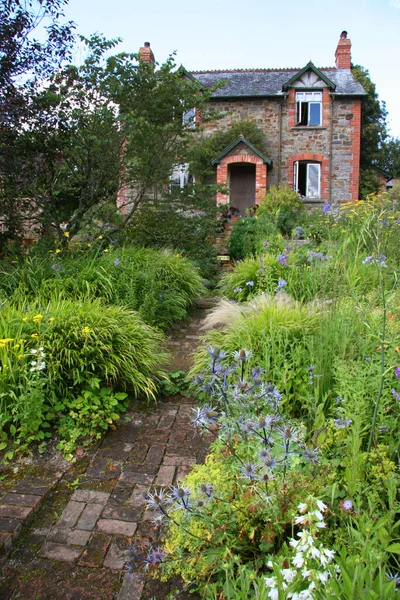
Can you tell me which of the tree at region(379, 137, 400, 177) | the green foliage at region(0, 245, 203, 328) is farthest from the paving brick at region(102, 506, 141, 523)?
the tree at region(379, 137, 400, 177)

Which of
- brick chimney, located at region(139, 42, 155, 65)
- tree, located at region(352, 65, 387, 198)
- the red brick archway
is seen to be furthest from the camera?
tree, located at region(352, 65, 387, 198)

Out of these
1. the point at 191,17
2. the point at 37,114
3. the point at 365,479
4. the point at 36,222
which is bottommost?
the point at 365,479

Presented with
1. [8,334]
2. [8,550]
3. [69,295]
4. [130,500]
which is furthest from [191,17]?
[8,550]

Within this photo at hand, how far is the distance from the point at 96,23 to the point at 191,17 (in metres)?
2.30

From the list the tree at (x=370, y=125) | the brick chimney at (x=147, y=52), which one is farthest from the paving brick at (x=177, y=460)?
the tree at (x=370, y=125)

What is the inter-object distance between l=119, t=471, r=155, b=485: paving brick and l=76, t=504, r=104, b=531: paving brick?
24 centimetres

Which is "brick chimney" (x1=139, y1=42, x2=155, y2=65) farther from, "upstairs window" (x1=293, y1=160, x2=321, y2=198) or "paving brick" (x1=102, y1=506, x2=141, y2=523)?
"paving brick" (x1=102, y1=506, x2=141, y2=523)

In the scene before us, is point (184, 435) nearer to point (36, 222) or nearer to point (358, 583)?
point (358, 583)

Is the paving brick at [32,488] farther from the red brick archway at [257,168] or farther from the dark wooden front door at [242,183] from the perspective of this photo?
the dark wooden front door at [242,183]

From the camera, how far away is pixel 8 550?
2.14 meters

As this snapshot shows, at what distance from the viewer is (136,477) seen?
2.69 m

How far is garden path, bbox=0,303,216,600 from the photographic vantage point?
6.50ft

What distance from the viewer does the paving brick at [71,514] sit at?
234 centimetres

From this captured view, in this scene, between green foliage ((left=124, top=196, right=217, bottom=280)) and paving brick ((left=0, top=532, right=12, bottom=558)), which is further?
green foliage ((left=124, top=196, right=217, bottom=280))
